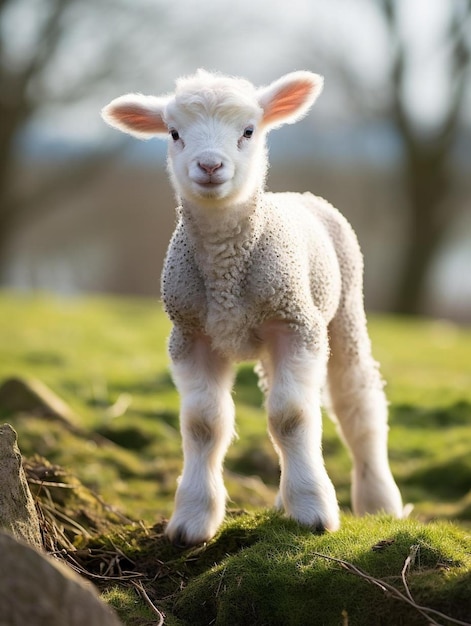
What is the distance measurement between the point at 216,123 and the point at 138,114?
0.66 metres

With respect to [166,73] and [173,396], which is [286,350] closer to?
[173,396]

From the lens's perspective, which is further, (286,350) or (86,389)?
(86,389)

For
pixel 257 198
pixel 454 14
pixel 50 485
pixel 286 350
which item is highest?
pixel 454 14

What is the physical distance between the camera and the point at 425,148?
69.1 ft

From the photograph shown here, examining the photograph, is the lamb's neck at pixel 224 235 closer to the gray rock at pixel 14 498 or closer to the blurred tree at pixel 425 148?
the gray rock at pixel 14 498

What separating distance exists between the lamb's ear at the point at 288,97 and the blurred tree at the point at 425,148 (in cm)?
1572

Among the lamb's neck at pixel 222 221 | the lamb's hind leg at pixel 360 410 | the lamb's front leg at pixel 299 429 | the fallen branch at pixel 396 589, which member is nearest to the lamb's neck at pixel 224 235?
the lamb's neck at pixel 222 221

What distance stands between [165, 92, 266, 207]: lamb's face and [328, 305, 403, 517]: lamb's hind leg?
4.44ft

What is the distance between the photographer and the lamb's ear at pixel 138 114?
4820 millimetres

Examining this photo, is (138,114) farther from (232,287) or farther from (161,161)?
(161,161)

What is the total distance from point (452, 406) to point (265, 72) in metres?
12.1

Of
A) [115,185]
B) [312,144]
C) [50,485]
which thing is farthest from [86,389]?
[115,185]

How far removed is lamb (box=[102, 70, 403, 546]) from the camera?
4410 mm

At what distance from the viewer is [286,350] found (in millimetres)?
4680
